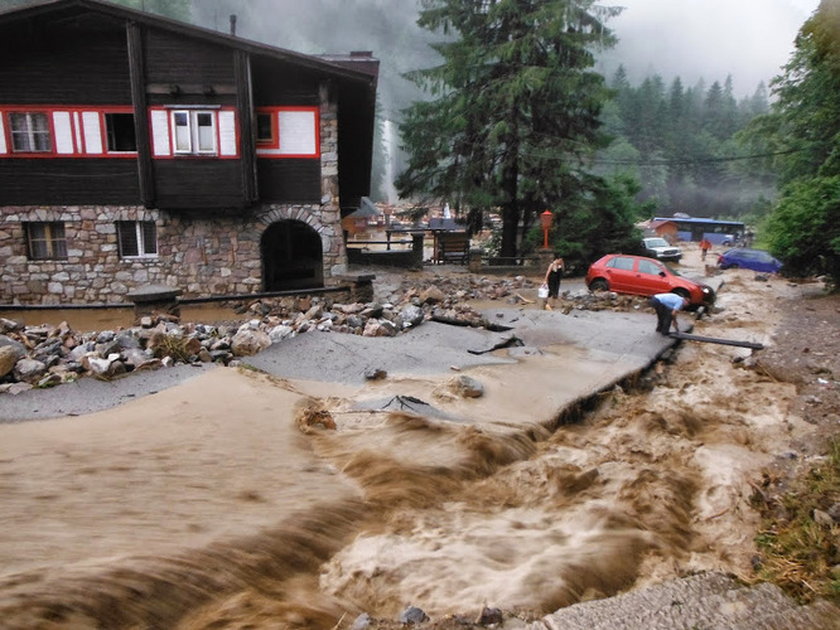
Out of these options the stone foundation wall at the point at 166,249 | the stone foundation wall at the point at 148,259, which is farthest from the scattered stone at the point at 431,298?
the stone foundation wall at the point at 148,259

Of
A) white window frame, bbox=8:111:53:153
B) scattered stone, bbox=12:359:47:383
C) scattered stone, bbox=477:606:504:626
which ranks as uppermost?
white window frame, bbox=8:111:53:153

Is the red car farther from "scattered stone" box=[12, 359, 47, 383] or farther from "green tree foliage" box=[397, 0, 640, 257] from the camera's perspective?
"scattered stone" box=[12, 359, 47, 383]

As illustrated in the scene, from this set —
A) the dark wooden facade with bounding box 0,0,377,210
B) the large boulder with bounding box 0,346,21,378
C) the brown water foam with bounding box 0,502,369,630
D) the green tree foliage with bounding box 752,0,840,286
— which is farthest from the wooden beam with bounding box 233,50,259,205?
the brown water foam with bounding box 0,502,369,630

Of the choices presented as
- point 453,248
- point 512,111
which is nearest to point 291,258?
point 453,248

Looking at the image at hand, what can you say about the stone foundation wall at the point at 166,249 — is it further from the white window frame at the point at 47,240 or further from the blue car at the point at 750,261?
the blue car at the point at 750,261

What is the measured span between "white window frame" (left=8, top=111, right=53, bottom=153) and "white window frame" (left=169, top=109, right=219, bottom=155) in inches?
162

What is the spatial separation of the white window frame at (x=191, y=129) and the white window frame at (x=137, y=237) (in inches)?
112

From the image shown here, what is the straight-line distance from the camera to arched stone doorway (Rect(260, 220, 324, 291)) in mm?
21500

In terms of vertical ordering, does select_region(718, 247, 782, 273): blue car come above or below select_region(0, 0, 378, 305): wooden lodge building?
below

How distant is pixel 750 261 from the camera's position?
3394 cm

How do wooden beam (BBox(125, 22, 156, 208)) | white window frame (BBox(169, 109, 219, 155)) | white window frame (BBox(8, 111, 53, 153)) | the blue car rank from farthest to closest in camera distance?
the blue car
white window frame (BBox(8, 111, 53, 153))
white window frame (BBox(169, 109, 219, 155))
wooden beam (BBox(125, 22, 156, 208))

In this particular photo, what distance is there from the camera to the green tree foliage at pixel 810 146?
41.2 feet

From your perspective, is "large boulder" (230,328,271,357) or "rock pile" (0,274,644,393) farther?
"large boulder" (230,328,271,357)

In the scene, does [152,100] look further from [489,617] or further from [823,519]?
[823,519]
